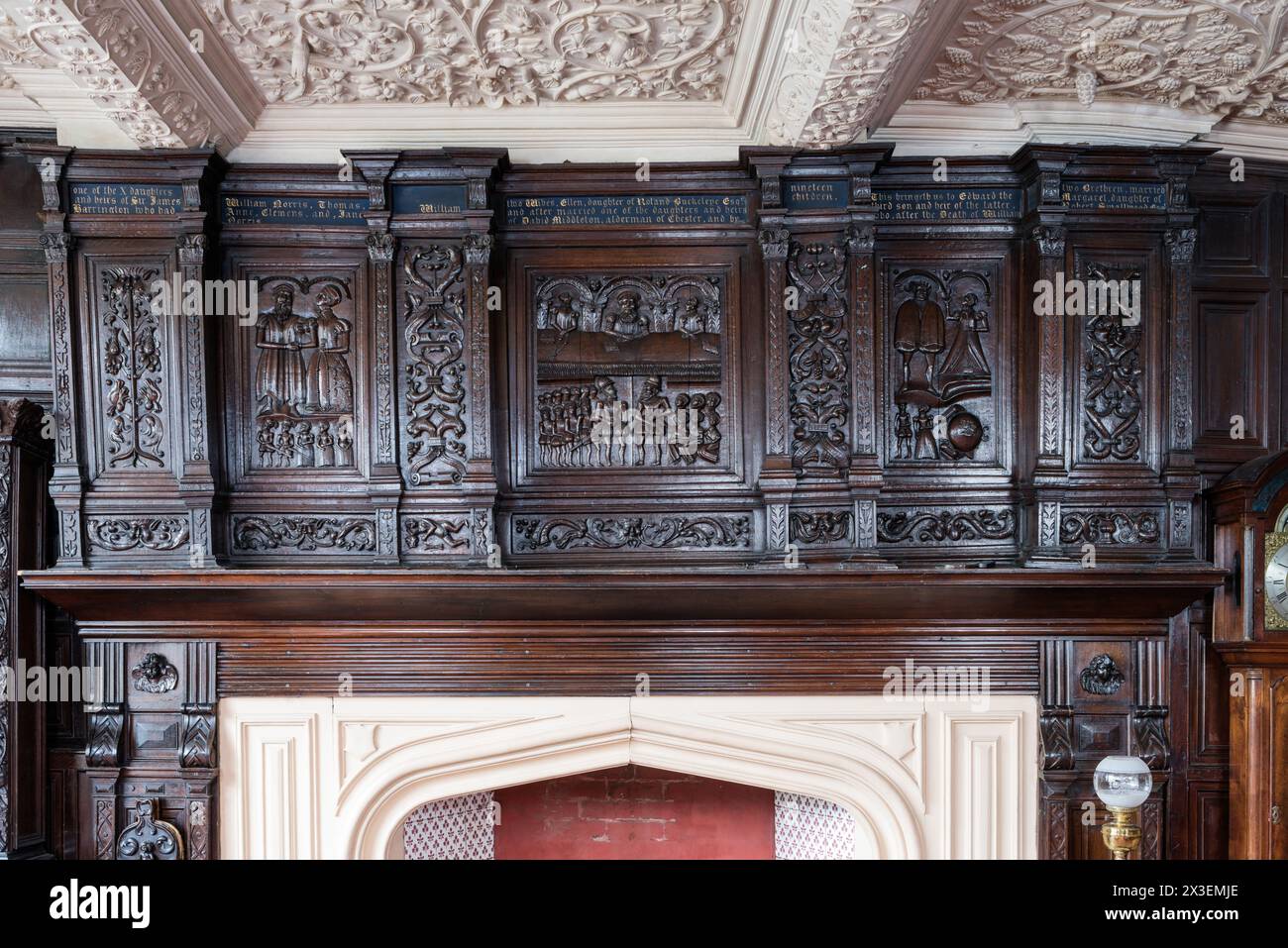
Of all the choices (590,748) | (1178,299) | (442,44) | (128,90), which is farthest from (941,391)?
(128,90)

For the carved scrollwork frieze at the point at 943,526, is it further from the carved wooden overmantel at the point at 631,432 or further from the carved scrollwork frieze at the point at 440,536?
the carved scrollwork frieze at the point at 440,536

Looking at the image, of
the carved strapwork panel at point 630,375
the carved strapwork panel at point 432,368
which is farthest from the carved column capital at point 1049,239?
the carved strapwork panel at point 432,368

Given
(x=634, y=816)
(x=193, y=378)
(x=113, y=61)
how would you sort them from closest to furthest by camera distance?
(x=113, y=61), (x=193, y=378), (x=634, y=816)

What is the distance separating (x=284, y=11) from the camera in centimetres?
369

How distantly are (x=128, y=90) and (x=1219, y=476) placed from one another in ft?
15.6

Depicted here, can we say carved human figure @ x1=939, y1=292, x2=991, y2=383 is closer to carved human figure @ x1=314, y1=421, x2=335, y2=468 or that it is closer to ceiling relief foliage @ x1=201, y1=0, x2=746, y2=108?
ceiling relief foliage @ x1=201, y1=0, x2=746, y2=108

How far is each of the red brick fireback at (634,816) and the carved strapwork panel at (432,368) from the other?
5.73 ft

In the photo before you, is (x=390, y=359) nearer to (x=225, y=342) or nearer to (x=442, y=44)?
(x=225, y=342)

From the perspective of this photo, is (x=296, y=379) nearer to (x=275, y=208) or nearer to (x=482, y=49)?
(x=275, y=208)

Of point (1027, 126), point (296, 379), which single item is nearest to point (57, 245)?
point (296, 379)

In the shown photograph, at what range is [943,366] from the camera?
449 cm

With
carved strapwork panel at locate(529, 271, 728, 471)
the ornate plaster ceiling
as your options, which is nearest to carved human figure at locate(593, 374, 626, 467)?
carved strapwork panel at locate(529, 271, 728, 471)

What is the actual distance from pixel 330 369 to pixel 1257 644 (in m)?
4.15

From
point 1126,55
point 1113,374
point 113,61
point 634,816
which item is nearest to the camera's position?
point 113,61
